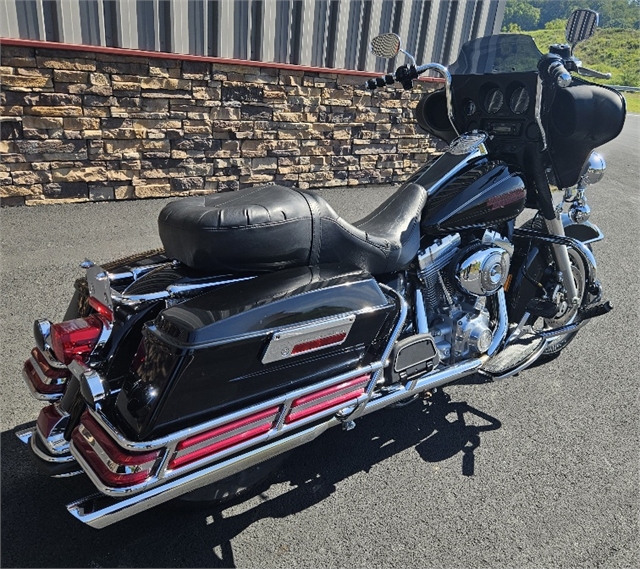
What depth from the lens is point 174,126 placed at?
6121mm

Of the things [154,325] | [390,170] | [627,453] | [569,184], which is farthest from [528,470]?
[390,170]

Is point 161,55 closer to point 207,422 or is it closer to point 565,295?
point 565,295

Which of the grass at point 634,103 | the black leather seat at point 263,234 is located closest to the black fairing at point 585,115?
the black leather seat at point 263,234

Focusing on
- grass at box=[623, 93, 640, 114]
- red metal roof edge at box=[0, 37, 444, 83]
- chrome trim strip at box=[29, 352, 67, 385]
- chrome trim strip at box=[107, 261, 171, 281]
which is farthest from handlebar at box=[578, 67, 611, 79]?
grass at box=[623, 93, 640, 114]

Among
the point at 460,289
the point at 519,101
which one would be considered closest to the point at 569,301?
the point at 460,289

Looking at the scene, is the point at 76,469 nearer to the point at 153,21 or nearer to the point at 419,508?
the point at 419,508

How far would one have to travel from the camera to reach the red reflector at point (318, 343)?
1.95m

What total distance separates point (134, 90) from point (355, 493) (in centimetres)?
484

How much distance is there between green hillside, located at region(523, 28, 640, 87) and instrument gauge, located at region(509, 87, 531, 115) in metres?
0.26

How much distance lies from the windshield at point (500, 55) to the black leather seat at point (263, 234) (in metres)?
1.27

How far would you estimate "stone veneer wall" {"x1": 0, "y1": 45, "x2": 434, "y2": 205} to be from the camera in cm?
545

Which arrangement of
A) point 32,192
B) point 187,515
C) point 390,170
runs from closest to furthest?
1. point 187,515
2. point 32,192
3. point 390,170

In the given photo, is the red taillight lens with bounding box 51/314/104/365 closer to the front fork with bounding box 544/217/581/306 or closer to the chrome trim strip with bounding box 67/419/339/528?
the chrome trim strip with bounding box 67/419/339/528

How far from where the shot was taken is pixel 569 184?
3131 mm
